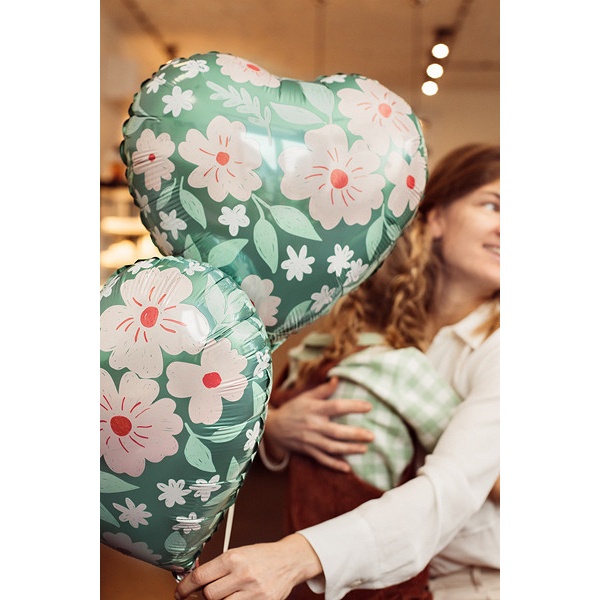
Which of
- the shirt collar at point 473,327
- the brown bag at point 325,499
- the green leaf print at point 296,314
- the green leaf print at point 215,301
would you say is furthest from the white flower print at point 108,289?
the shirt collar at point 473,327

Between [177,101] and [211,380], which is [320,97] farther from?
[211,380]

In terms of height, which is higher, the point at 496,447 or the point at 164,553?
the point at 164,553

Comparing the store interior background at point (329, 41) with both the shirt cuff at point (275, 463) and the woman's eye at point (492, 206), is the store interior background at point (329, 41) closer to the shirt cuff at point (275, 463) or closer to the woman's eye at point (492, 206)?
the shirt cuff at point (275, 463)

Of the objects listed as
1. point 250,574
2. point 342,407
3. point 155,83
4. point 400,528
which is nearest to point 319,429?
point 342,407

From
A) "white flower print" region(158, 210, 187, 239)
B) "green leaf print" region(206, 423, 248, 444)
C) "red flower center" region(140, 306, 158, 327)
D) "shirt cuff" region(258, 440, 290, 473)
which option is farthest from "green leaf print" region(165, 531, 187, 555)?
"shirt cuff" region(258, 440, 290, 473)

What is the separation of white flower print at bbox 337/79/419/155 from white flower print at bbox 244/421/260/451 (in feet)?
1.23

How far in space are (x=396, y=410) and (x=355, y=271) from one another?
1.24 feet

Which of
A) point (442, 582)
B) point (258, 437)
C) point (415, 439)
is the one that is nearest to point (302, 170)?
point (258, 437)

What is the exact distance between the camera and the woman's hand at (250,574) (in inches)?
28.1

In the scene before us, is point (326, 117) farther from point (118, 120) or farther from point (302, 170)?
point (118, 120)

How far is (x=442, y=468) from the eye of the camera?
951 millimetres

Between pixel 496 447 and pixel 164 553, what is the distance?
0.60 metres

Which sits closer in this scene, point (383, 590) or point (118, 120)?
point (383, 590)
